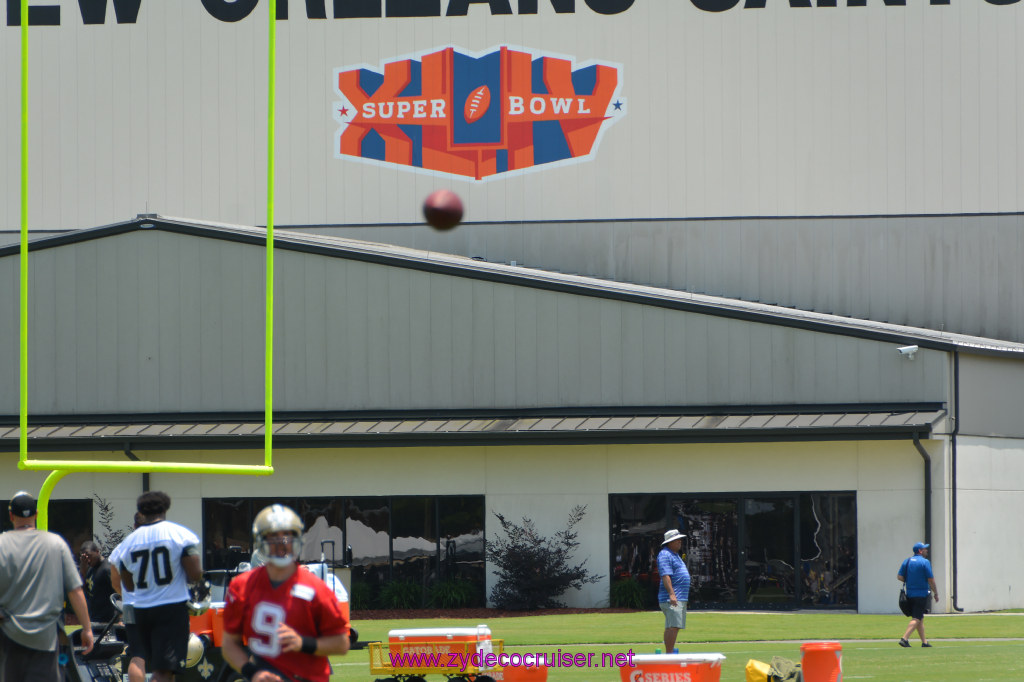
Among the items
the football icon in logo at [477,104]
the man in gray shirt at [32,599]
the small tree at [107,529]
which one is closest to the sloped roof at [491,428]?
the small tree at [107,529]

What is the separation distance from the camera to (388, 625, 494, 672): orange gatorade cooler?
12.2 m

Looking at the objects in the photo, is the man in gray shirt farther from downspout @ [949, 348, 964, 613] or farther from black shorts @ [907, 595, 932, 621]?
downspout @ [949, 348, 964, 613]

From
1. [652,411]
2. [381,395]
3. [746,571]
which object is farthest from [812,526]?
[381,395]

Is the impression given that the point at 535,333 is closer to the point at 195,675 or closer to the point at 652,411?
the point at 652,411

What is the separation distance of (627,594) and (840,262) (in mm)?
11642

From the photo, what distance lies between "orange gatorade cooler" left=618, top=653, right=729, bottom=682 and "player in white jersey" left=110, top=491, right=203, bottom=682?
3799 mm

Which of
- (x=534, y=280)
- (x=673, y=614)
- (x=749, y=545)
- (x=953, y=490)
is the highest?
(x=534, y=280)

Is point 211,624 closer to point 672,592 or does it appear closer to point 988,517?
point 672,592

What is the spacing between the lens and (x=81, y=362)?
30422mm

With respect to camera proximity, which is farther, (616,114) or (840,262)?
(616,114)

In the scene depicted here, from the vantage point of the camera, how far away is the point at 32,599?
9.76 meters

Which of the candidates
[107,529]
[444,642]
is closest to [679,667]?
[444,642]

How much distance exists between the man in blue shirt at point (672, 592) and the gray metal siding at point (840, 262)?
19.3 m

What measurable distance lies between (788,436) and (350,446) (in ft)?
29.5
